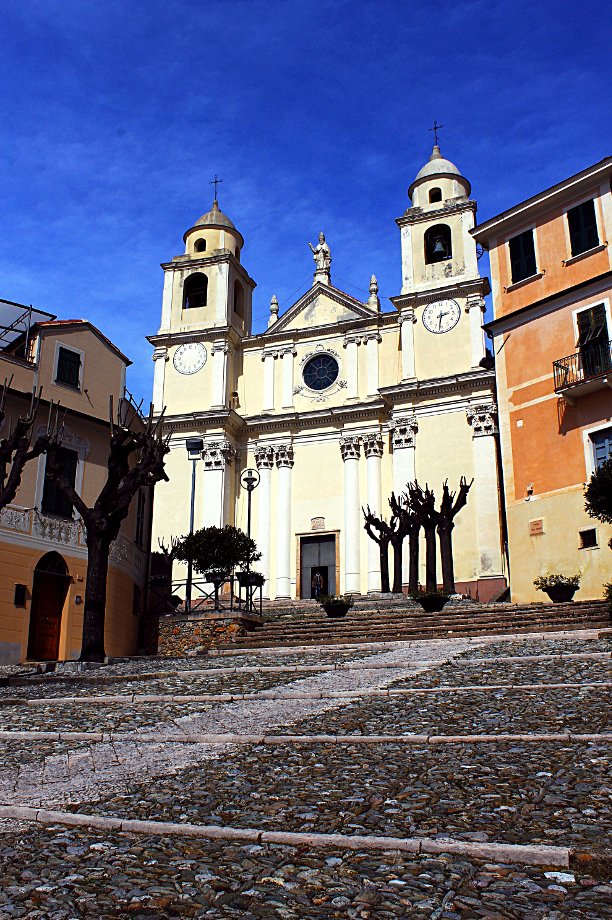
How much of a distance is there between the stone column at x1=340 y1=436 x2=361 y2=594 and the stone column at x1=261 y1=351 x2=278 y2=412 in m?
4.64

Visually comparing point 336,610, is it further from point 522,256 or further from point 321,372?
point 321,372

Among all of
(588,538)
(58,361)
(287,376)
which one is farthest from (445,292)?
(58,361)

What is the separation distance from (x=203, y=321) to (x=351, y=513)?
13.8 m

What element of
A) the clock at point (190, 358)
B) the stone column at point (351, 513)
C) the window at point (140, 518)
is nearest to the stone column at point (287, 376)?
the stone column at point (351, 513)

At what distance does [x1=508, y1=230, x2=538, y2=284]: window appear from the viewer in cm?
2730

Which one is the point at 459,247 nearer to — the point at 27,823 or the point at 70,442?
the point at 70,442

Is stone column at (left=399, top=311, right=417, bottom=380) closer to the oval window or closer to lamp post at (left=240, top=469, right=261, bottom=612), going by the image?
the oval window

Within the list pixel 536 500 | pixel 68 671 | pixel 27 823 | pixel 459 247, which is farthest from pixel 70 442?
pixel 459 247

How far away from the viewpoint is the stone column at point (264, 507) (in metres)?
40.3

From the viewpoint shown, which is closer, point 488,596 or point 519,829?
point 519,829

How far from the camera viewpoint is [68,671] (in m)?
16.4

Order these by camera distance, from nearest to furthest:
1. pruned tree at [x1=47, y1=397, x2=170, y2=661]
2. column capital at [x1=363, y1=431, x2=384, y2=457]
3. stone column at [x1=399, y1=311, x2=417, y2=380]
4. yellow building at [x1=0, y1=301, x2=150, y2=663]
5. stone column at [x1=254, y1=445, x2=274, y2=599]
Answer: pruned tree at [x1=47, y1=397, x2=170, y2=661]
yellow building at [x1=0, y1=301, x2=150, y2=663]
stone column at [x1=399, y1=311, x2=417, y2=380]
stone column at [x1=254, y1=445, x2=274, y2=599]
column capital at [x1=363, y1=431, x2=384, y2=457]

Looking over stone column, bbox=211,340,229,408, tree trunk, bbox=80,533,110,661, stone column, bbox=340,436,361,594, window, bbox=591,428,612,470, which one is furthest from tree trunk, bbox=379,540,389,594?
tree trunk, bbox=80,533,110,661

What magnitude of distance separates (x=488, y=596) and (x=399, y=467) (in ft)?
25.1
